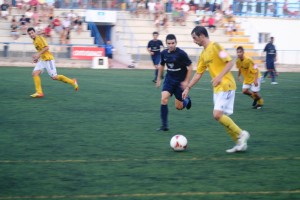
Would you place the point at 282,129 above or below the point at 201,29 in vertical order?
below

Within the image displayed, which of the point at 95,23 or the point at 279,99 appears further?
the point at 95,23

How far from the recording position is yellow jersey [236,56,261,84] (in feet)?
48.6

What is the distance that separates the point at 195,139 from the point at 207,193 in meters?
3.70

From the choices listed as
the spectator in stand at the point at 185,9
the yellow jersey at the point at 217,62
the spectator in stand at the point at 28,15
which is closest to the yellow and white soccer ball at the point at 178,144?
the yellow jersey at the point at 217,62

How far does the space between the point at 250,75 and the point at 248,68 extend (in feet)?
0.75

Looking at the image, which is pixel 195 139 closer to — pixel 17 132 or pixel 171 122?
pixel 171 122

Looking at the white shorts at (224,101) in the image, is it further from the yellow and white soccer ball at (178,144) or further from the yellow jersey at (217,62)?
the yellow and white soccer ball at (178,144)

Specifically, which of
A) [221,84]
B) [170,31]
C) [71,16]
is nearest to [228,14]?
[170,31]

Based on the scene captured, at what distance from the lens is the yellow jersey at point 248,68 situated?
14.8 metres

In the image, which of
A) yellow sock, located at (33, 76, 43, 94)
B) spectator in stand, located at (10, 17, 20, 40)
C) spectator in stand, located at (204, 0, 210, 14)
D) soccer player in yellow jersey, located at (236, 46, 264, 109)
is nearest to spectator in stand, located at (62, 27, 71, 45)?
spectator in stand, located at (10, 17, 20, 40)

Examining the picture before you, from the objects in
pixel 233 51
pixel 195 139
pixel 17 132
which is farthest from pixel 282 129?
pixel 233 51

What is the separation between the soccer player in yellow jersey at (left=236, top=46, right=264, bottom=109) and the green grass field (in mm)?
432

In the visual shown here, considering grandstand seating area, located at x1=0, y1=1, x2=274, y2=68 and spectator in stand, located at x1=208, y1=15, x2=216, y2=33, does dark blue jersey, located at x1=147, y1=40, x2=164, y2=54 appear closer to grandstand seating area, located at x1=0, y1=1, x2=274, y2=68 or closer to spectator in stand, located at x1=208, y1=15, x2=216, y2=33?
grandstand seating area, located at x1=0, y1=1, x2=274, y2=68

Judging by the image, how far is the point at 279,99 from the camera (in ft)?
58.8
